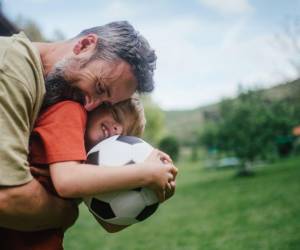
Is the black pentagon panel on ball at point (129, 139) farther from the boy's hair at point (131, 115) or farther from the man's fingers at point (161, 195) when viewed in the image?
the man's fingers at point (161, 195)

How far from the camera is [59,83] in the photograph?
2.24 meters

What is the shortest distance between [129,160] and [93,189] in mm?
351

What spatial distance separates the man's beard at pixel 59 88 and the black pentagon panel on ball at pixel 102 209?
525mm

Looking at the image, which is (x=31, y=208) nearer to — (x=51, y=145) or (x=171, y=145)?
(x=51, y=145)

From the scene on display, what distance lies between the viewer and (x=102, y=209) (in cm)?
239

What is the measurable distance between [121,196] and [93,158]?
9.5 inches

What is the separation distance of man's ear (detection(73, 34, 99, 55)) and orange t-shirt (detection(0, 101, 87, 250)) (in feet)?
1.02

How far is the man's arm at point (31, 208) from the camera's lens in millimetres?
1915

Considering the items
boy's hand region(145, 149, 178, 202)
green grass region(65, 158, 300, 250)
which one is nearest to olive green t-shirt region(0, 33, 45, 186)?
boy's hand region(145, 149, 178, 202)

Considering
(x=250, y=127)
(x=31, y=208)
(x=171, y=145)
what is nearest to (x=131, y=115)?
(x=31, y=208)

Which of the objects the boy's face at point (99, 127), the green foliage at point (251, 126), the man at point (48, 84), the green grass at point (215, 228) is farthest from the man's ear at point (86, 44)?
the green foliage at point (251, 126)

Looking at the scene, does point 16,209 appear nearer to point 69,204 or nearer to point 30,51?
point 69,204

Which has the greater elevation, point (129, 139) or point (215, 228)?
point (129, 139)

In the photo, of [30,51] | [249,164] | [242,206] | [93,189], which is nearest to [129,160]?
[93,189]
